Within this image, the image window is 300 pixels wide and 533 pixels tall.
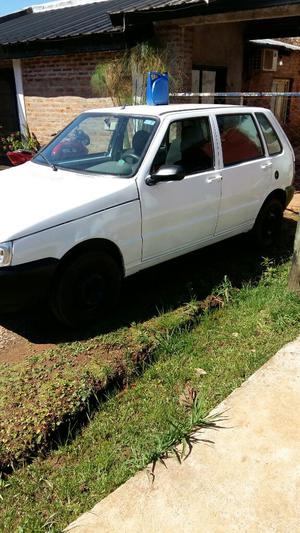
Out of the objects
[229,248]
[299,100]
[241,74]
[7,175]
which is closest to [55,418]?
[7,175]

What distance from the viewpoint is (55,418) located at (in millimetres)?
2873

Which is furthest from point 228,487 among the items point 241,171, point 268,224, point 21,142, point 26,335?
point 21,142

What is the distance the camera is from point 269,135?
209 inches

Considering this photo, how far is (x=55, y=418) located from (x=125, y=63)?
7.54 metres

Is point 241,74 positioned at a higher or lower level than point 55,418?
higher

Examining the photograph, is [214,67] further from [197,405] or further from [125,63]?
[197,405]

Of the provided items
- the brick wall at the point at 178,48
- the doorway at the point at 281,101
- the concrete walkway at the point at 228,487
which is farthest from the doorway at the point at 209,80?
the concrete walkway at the point at 228,487

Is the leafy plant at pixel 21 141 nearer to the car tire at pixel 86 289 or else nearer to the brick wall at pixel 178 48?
the brick wall at pixel 178 48

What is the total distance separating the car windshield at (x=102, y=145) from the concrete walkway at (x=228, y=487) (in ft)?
7.19

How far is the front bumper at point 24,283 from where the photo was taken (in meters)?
3.16

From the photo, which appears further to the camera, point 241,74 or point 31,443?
point 241,74

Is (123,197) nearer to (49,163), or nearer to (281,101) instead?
(49,163)

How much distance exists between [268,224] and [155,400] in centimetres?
318

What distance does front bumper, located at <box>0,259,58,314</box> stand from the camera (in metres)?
3.16
